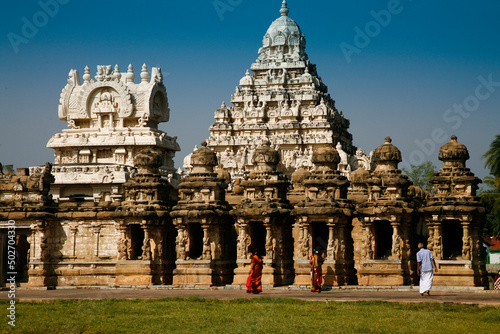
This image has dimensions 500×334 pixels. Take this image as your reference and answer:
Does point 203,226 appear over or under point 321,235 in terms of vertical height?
over

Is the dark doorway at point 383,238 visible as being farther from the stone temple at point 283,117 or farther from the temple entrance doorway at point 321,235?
the stone temple at point 283,117

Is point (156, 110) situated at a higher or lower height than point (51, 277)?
higher

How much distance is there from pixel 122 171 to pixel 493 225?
28465 mm

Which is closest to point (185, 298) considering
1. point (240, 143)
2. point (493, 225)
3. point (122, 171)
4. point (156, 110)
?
point (122, 171)

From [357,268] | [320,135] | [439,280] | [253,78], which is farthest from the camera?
[253,78]

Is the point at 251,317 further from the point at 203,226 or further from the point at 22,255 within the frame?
the point at 22,255

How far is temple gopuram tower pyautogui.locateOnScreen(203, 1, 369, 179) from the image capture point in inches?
2987

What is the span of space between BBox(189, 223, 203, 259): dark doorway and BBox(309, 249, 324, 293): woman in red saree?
5984mm

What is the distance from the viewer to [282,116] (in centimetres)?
7844

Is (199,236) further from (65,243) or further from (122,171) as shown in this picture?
(122,171)

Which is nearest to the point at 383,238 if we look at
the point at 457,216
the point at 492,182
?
the point at 457,216

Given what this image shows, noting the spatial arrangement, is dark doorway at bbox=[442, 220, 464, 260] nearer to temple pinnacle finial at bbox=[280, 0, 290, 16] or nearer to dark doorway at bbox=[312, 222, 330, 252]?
dark doorway at bbox=[312, 222, 330, 252]

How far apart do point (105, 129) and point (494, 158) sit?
101 feet

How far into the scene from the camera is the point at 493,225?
67688mm
